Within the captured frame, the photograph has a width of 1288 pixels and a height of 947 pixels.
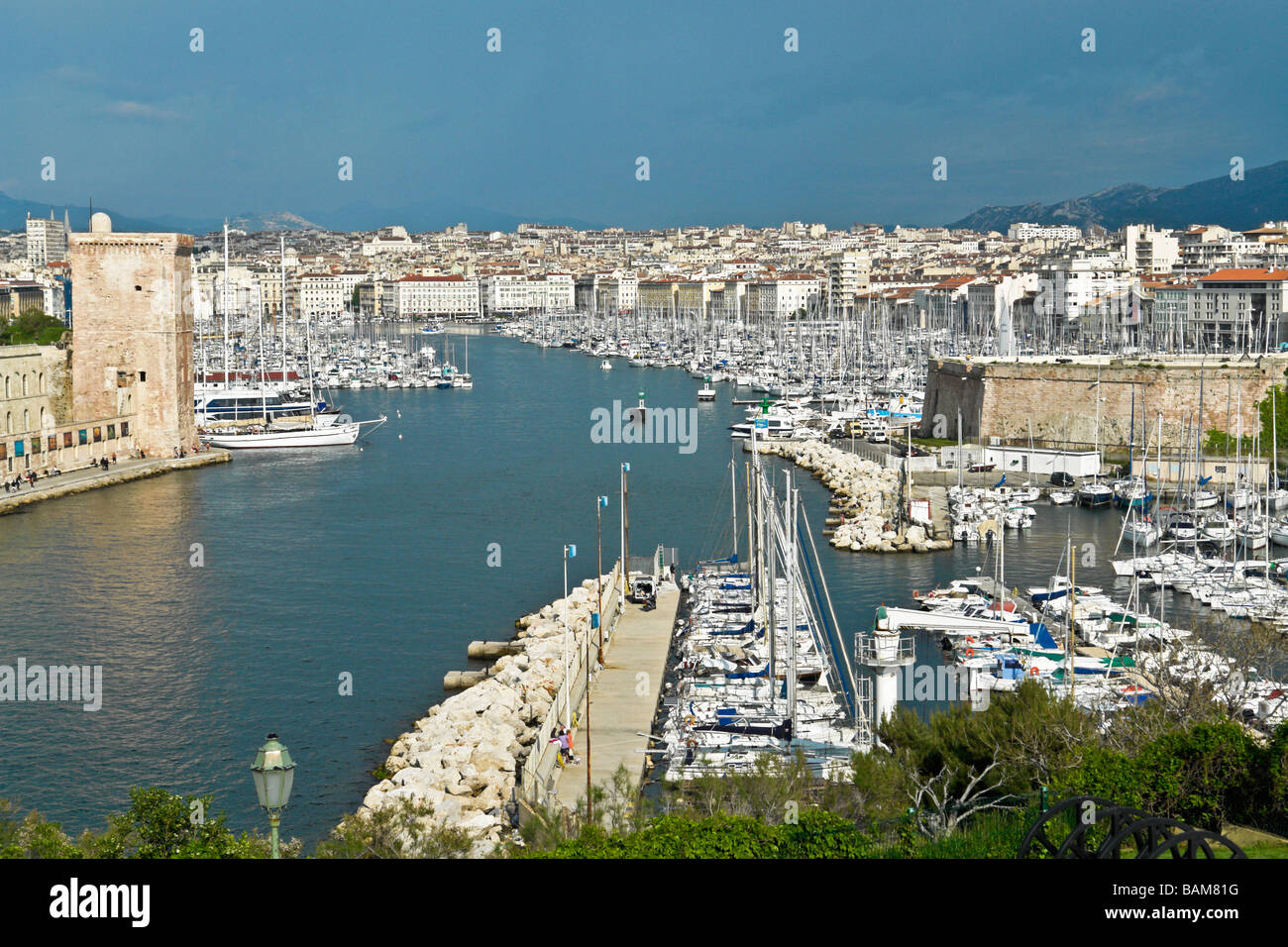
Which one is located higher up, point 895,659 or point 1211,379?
point 1211,379

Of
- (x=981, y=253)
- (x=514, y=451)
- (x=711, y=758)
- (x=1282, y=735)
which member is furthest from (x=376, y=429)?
(x=981, y=253)

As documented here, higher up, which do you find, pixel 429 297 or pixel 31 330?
pixel 429 297

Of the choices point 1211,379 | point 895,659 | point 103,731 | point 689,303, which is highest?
point 689,303

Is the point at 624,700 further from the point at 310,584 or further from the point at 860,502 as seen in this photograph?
the point at 860,502

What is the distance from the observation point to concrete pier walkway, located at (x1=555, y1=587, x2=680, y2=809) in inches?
277

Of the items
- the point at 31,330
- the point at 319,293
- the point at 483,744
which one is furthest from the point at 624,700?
the point at 319,293

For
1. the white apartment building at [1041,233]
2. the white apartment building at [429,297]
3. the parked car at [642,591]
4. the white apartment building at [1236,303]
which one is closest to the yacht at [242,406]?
the parked car at [642,591]

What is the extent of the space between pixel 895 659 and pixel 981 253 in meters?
79.7

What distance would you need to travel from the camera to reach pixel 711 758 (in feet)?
23.4

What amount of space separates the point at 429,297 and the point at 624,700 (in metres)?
66.7

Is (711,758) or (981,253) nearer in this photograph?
(711,758)

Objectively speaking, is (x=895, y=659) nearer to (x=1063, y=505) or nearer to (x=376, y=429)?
(x=1063, y=505)

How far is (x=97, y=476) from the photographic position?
720 inches

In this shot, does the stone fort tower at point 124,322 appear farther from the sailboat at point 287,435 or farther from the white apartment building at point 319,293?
the white apartment building at point 319,293
